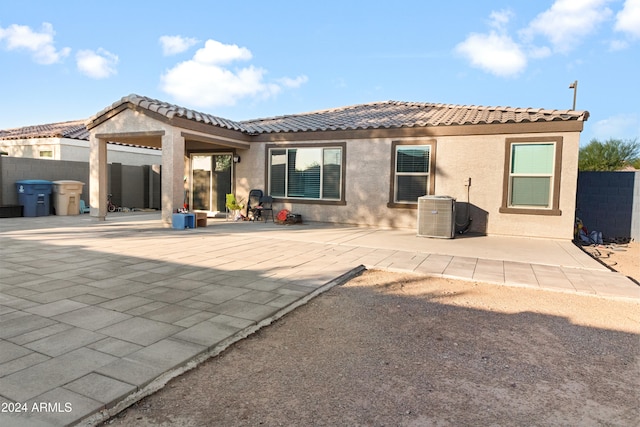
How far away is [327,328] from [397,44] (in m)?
10.6

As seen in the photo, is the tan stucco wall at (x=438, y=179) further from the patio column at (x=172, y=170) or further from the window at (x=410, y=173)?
the window at (x=410, y=173)

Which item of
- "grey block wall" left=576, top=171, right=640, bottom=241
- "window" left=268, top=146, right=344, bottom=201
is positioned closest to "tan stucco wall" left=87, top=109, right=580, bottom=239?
"window" left=268, top=146, right=344, bottom=201

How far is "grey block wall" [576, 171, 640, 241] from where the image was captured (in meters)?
10.1

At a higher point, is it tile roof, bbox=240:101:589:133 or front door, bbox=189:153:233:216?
tile roof, bbox=240:101:589:133

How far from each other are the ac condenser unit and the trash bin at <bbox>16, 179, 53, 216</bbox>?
11001 mm

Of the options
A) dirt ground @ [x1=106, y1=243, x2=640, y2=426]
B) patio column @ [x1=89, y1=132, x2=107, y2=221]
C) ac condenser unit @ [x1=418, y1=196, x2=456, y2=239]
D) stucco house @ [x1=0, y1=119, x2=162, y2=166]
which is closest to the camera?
dirt ground @ [x1=106, y1=243, x2=640, y2=426]

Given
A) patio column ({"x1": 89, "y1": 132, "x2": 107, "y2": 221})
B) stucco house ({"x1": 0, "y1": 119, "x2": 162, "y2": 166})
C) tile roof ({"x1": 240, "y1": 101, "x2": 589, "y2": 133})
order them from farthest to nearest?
stucco house ({"x1": 0, "y1": 119, "x2": 162, "y2": 166})
patio column ({"x1": 89, "y1": 132, "x2": 107, "y2": 221})
tile roof ({"x1": 240, "y1": 101, "x2": 589, "y2": 133})

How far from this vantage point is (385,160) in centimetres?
1050

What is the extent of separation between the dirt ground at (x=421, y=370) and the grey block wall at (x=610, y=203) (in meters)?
7.36

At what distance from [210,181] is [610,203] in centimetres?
1152

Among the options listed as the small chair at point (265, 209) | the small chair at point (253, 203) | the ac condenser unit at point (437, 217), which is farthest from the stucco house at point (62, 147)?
the ac condenser unit at point (437, 217)

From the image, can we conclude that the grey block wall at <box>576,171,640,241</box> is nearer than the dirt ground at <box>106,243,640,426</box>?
No

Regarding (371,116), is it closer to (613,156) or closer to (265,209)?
(265,209)

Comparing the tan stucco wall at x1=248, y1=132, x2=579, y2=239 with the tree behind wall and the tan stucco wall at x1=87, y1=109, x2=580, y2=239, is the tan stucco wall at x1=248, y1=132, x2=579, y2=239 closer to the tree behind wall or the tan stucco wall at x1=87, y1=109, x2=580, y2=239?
the tan stucco wall at x1=87, y1=109, x2=580, y2=239
